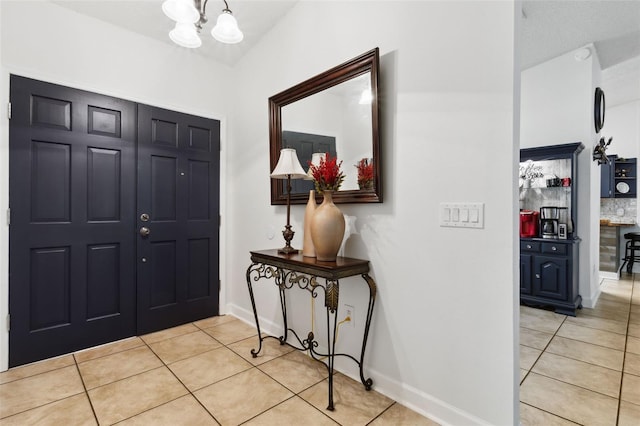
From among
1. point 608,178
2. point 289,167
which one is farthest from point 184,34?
point 608,178

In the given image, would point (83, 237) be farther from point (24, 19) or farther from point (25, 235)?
point (24, 19)

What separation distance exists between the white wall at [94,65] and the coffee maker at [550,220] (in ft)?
12.0

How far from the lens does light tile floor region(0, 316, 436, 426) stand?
5.54 feet

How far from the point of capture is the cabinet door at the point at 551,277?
3.34 metres

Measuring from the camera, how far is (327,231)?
1916 millimetres

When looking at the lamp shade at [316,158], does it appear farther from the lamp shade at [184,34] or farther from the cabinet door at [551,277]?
the cabinet door at [551,277]

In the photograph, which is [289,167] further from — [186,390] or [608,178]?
[608,178]

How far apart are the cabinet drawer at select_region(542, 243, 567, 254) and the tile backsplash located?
340 cm

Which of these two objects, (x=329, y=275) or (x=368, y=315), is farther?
(x=368, y=315)

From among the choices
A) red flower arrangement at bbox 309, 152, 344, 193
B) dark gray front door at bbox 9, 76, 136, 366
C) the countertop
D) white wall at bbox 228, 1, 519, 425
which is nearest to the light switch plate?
white wall at bbox 228, 1, 519, 425

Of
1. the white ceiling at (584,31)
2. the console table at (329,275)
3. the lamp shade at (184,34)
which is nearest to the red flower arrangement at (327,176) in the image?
the console table at (329,275)

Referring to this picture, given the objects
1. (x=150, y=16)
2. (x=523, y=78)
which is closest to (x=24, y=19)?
(x=150, y=16)

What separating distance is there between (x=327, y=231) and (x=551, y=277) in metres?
3.00

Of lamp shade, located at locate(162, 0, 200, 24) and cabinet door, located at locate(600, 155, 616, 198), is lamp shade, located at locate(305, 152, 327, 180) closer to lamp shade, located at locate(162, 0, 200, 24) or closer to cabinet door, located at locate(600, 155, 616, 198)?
lamp shade, located at locate(162, 0, 200, 24)
